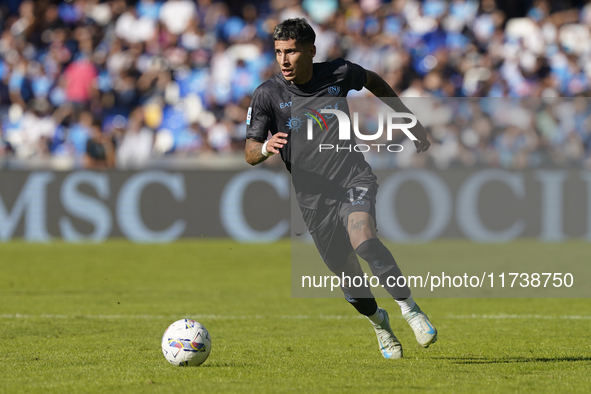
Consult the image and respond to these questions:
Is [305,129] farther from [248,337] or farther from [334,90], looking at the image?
[248,337]

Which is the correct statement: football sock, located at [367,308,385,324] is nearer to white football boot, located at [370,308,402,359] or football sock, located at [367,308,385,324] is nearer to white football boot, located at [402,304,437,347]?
white football boot, located at [370,308,402,359]

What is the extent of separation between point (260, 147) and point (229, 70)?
1380 centimetres

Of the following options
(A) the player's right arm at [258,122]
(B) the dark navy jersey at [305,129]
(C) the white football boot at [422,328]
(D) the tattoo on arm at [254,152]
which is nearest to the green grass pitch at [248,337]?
(C) the white football boot at [422,328]

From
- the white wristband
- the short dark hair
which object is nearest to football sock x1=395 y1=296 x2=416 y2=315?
the white wristband

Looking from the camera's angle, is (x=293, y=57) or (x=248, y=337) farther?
(x=248, y=337)

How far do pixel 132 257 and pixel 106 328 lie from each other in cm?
684

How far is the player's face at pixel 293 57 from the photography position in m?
6.35

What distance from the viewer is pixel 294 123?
657 cm

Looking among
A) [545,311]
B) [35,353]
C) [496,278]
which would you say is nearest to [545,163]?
[496,278]

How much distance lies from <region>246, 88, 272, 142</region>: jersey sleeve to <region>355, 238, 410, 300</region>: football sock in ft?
3.71

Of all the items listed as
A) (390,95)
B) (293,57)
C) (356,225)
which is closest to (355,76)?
(390,95)

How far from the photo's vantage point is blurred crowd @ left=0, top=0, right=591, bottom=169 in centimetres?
1695

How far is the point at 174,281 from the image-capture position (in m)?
12.4

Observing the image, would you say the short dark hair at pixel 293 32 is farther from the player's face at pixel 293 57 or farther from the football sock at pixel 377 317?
the football sock at pixel 377 317
